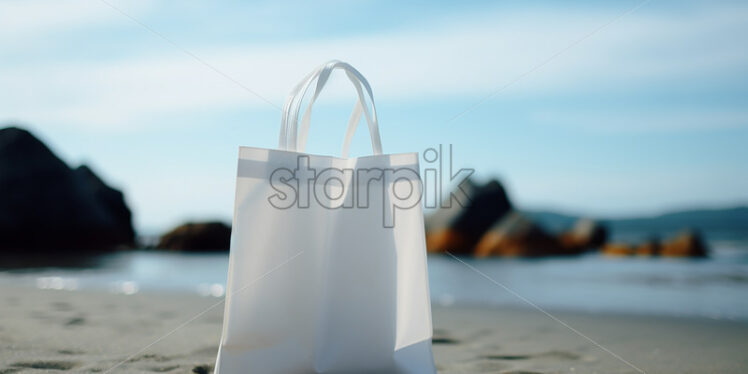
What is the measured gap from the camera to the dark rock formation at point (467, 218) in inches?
335

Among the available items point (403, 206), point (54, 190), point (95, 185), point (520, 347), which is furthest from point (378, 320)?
point (95, 185)

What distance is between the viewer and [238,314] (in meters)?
1.67

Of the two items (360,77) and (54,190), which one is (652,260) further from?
(54,190)

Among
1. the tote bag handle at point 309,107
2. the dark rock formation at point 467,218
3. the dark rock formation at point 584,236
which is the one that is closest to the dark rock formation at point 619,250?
the dark rock formation at point 584,236

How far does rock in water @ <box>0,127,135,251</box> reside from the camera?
878 cm

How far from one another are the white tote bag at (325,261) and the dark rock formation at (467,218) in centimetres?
661

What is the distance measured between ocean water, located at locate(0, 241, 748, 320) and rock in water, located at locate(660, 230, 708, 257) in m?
0.19

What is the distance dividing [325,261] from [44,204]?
8.77 m

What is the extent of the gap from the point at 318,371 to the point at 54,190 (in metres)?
8.78

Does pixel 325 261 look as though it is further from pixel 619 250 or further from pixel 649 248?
pixel 619 250

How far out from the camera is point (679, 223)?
10.0 m

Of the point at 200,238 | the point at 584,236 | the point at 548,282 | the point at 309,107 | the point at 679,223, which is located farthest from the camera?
the point at 679,223

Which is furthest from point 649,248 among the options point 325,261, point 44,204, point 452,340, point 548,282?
point 44,204

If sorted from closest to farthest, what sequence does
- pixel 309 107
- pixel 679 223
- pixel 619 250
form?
pixel 309 107 → pixel 619 250 → pixel 679 223
